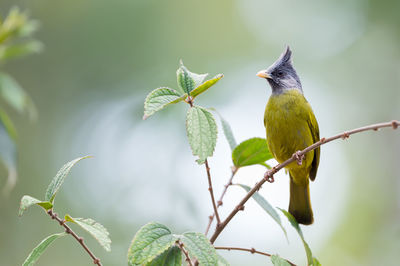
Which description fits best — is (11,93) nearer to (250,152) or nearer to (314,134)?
(250,152)

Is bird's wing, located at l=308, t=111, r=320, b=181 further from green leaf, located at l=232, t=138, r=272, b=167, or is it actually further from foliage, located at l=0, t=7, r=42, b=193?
foliage, located at l=0, t=7, r=42, b=193

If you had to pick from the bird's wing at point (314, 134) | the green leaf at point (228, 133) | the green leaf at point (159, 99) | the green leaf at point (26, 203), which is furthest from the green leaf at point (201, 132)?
the bird's wing at point (314, 134)

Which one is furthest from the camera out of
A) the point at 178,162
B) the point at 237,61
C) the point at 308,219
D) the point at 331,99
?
the point at 331,99

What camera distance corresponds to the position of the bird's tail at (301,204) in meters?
3.31

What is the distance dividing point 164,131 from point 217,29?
3.50m

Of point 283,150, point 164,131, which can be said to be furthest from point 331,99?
point 283,150

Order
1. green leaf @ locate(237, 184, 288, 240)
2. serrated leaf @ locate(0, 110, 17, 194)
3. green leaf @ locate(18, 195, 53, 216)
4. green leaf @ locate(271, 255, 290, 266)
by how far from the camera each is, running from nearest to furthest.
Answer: green leaf @ locate(18, 195, 53, 216), green leaf @ locate(271, 255, 290, 266), green leaf @ locate(237, 184, 288, 240), serrated leaf @ locate(0, 110, 17, 194)

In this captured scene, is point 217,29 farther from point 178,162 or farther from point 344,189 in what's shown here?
point 344,189

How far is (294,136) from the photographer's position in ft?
11.2

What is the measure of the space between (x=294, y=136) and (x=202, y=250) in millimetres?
2188

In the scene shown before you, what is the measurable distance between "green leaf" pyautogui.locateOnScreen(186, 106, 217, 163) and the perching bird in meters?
1.96

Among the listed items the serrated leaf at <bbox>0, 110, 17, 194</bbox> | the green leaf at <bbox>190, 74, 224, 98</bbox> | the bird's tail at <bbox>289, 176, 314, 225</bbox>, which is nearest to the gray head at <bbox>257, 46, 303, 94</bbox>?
the bird's tail at <bbox>289, 176, 314, 225</bbox>

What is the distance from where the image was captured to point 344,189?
10.2m

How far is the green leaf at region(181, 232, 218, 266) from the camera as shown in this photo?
1351 millimetres
